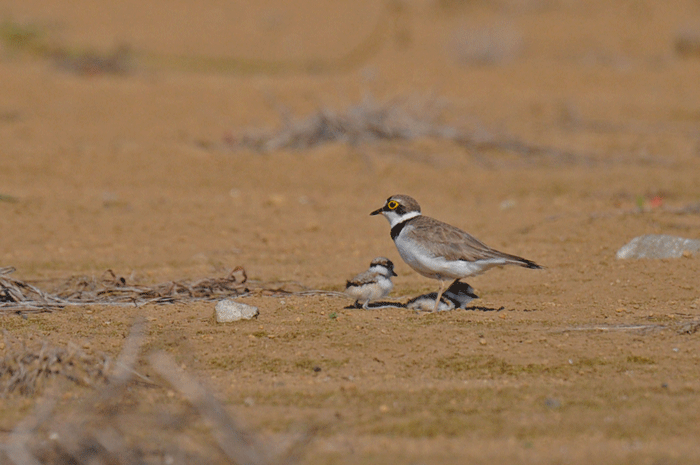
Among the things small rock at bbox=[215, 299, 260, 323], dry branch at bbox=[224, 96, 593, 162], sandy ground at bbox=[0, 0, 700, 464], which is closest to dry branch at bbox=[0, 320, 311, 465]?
sandy ground at bbox=[0, 0, 700, 464]

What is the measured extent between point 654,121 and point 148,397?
1169 cm

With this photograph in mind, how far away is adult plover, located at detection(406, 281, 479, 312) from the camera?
5559mm

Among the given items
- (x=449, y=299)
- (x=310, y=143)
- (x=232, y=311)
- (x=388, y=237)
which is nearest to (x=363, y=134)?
(x=310, y=143)

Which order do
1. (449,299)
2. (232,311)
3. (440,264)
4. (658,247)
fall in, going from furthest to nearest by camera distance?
(658,247) → (449,299) → (440,264) → (232,311)

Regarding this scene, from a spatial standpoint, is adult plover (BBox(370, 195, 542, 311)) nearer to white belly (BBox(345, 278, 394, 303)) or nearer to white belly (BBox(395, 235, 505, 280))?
white belly (BBox(395, 235, 505, 280))

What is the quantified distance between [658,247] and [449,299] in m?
1.86

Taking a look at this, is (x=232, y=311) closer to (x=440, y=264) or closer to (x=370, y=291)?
(x=370, y=291)

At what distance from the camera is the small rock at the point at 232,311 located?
5.21 metres

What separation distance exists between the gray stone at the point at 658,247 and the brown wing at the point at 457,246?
1.58 metres

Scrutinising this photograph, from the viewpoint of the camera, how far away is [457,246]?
18.0 ft

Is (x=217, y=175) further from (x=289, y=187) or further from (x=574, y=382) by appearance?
(x=574, y=382)

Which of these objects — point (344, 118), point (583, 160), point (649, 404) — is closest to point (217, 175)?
point (344, 118)

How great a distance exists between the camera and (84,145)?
11.7m

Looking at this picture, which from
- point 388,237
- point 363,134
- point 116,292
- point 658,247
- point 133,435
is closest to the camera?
point 133,435
